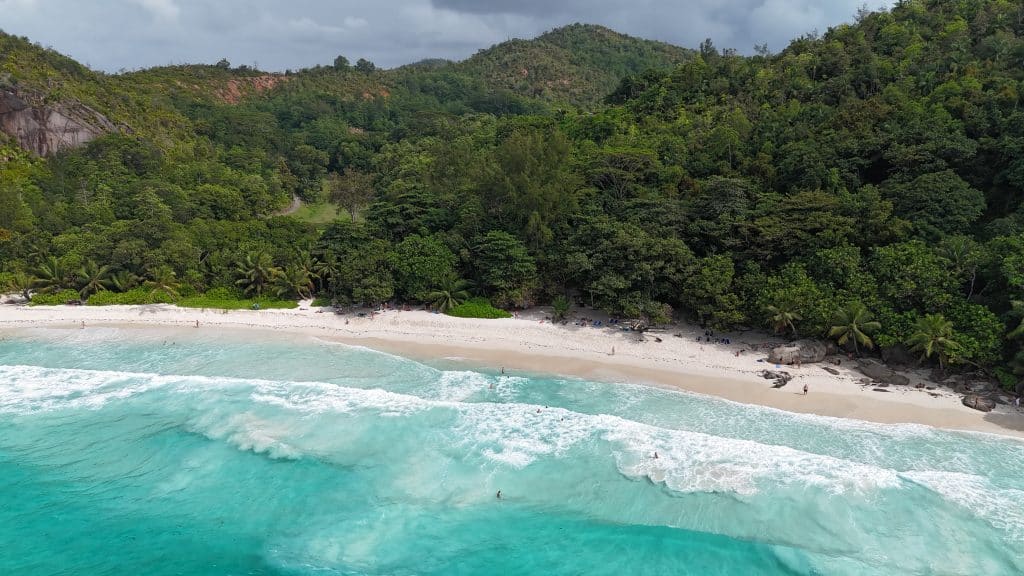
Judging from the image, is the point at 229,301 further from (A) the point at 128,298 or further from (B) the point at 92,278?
(B) the point at 92,278

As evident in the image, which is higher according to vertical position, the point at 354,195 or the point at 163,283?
the point at 354,195

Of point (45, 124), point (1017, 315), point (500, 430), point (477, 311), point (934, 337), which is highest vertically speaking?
point (45, 124)

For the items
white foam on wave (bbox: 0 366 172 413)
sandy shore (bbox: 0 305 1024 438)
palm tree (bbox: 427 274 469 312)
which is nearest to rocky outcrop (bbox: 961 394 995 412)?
sandy shore (bbox: 0 305 1024 438)

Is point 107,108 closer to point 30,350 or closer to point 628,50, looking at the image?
point 30,350

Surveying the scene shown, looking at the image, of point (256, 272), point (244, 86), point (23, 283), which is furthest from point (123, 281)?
point (244, 86)

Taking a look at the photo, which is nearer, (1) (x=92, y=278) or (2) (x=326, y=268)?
(2) (x=326, y=268)

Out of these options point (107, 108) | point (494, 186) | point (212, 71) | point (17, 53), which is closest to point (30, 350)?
point (494, 186)

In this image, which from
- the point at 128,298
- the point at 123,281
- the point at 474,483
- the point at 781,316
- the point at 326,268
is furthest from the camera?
the point at 123,281

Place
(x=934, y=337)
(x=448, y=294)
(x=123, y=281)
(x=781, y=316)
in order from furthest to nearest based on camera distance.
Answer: (x=123, y=281) < (x=448, y=294) < (x=781, y=316) < (x=934, y=337)
